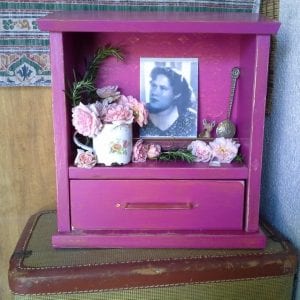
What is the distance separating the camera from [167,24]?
0.79 metres

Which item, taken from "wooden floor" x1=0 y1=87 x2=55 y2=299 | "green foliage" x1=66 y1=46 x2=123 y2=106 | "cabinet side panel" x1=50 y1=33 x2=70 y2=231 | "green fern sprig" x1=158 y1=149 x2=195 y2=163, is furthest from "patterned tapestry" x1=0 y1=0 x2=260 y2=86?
"green fern sprig" x1=158 y1=149 x2=195 y2=163

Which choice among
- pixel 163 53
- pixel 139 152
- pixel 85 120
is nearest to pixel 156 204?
pixel 139 152

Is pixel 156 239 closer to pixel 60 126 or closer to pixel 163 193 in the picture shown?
pixel 163 193

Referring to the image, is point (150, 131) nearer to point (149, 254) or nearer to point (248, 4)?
point (149, 254)

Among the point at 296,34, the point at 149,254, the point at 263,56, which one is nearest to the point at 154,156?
the point at 149,254

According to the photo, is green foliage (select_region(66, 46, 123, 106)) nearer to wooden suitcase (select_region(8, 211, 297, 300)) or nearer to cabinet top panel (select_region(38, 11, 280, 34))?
cabinet top panel (select_region(38, 11, 280, 34))

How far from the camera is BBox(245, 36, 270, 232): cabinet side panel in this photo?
32.4 inches

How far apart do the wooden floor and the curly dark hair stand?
330 mm

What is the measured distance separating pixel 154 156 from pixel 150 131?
0.09 m

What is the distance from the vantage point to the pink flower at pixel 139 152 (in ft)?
2.99

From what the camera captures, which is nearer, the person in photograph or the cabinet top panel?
the cabinet top panel

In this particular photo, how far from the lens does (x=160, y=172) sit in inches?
34.2

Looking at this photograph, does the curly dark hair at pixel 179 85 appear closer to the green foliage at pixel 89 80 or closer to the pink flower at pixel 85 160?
the green foliage at pixel 89 80

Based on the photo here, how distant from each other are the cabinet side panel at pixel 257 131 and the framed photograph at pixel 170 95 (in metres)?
0.19
